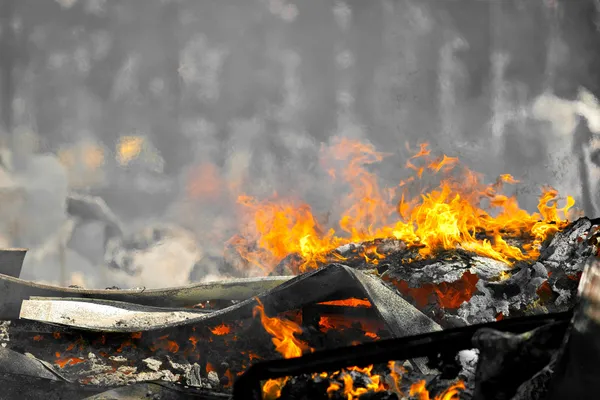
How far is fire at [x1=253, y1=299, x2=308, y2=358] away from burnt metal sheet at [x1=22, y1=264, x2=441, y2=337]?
0.07 meters

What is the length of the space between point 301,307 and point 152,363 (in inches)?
61.4

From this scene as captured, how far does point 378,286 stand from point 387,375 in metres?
1.22

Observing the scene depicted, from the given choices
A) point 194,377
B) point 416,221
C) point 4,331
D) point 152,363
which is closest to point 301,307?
point 194,377

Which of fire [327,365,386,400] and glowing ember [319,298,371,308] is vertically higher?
glowing ember [319,298,371,308]

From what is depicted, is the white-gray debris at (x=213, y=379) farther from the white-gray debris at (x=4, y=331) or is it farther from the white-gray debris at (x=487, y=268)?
the white-gray debris at (x=487, y=268)

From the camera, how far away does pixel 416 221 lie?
7.18 meters

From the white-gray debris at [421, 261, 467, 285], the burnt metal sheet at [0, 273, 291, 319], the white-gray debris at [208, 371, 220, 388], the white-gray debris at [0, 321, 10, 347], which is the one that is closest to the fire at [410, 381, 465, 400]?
the white-gray debris at [208, 371, 220, 388]

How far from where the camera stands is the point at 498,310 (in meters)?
4.97

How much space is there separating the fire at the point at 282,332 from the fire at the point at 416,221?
2.00 meters

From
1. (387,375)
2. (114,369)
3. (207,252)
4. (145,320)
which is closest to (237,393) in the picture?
(387,375)

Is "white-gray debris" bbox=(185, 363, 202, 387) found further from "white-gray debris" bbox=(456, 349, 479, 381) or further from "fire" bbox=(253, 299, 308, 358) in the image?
"white-gray debris" bbox=(456, 349, 479, 381)

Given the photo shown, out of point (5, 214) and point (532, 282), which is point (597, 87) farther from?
point (5, 214)

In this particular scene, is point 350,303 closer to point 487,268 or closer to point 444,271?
point 444,271

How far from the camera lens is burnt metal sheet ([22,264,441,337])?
13.6 ft
